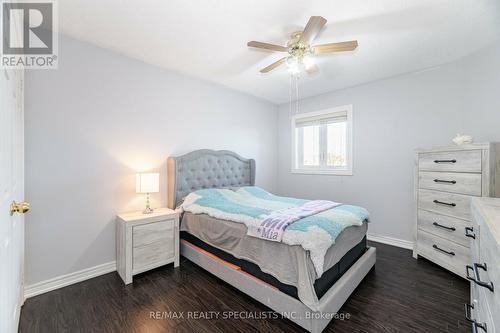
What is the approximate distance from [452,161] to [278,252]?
2.24m

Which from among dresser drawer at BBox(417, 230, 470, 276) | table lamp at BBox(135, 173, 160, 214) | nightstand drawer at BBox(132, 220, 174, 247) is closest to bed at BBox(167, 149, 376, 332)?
nightstand drawer at BBox(132, 220, 174, 247)

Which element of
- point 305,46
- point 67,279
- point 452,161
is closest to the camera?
point 305,46

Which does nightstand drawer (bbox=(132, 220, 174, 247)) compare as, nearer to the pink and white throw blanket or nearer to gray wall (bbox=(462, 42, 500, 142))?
the pink and white throw blanket

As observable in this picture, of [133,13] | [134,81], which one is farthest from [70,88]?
[133,13]

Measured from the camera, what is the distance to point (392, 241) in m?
3.26

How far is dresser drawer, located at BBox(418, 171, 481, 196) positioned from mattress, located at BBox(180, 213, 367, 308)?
99 centimetres

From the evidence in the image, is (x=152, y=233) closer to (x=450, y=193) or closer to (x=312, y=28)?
(x=312, y=28)

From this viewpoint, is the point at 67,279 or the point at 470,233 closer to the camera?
the point at 470,233

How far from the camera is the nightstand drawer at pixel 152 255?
7.61 feet

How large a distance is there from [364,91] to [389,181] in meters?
1.52

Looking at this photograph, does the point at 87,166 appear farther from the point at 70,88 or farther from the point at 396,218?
the point at 396,218

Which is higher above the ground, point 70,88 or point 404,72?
point 404,72

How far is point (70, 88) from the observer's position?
7.43 ft

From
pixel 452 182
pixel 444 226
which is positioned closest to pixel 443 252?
pixel 444 226
